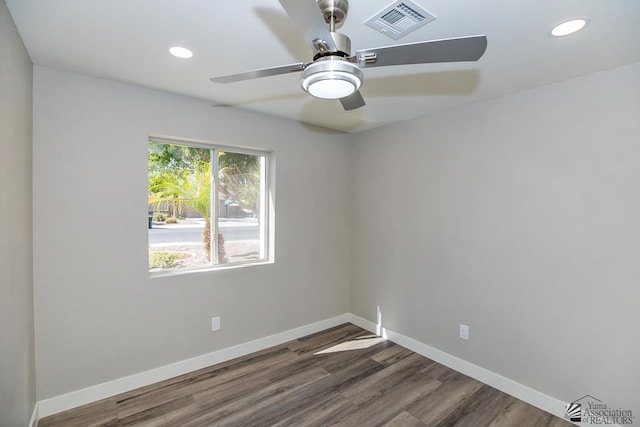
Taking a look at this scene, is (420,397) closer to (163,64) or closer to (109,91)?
(163,64)

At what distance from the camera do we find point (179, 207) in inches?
111

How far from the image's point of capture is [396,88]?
94.8 inches

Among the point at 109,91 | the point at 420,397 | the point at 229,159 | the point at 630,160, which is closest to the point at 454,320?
the point at 420,397

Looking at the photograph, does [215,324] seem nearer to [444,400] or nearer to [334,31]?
[444,400]

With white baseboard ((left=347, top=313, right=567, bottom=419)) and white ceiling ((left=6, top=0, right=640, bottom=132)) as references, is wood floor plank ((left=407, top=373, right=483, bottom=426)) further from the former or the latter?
white ceiling ((left=6, top=0, right=640, bottom=132))

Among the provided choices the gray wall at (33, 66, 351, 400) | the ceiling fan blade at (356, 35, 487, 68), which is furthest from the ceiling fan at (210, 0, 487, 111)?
the gray wall at (33, 66, 351, 400)

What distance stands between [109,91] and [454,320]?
3.51 meters

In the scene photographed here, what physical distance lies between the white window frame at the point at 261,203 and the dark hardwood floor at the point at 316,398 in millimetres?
923

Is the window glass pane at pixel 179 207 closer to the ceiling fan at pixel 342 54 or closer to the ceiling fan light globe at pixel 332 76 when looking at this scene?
the ceiling fan at pixel 342 54

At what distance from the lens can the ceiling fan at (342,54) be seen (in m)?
1.12

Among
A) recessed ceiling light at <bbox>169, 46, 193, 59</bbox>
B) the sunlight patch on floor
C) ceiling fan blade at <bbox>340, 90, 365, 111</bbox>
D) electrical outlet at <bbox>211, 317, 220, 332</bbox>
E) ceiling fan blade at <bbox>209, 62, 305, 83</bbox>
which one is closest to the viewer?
ceiling fan blade at <bbox>209, 62, 305, 83</bbox>

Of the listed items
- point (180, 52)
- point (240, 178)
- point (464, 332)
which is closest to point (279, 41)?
point (180, 52)

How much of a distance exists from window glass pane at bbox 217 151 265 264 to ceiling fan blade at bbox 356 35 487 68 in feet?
6.99

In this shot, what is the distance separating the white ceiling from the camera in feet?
4.77
